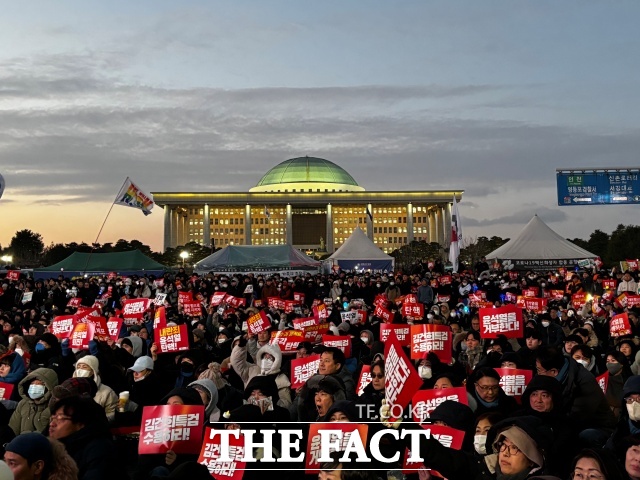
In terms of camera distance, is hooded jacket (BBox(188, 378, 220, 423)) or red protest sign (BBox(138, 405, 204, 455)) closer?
red protest sign (BBox(138, 405, 204, 455))

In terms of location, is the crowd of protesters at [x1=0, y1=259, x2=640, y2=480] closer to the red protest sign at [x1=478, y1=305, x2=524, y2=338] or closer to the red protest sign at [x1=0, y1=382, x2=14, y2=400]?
the red protest sign at [x1=0, y1=382, x2=14, y2=400]

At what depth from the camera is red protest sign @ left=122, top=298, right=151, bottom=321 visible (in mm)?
14219

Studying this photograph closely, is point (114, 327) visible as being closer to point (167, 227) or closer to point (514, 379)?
point (514, 379)

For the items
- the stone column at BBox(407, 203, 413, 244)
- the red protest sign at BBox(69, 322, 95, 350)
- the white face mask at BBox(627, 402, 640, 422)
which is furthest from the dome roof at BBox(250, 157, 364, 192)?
the white face mask at BBox(627, 402, 640, 422)

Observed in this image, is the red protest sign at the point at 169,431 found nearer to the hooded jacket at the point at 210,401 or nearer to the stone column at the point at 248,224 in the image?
the hooded jacket at the point at 210,401

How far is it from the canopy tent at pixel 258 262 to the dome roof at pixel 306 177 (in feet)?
368

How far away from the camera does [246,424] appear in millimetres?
4820

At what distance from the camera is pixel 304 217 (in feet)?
427

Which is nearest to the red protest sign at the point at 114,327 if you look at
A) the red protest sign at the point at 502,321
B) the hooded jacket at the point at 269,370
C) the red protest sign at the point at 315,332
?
the red protest sign at the point at 315,332

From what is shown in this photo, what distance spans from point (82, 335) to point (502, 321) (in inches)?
213

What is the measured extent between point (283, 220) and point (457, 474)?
132m

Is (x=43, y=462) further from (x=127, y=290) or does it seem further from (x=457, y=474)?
(x=127, y=290)

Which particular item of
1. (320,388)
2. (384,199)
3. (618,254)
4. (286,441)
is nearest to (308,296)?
(320,388)

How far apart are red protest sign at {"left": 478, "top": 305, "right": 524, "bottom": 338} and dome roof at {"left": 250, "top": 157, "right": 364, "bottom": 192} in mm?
137424
